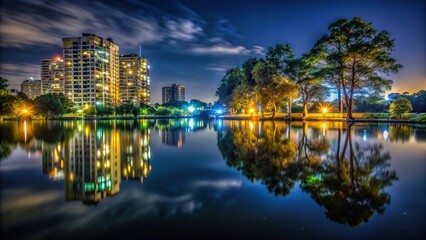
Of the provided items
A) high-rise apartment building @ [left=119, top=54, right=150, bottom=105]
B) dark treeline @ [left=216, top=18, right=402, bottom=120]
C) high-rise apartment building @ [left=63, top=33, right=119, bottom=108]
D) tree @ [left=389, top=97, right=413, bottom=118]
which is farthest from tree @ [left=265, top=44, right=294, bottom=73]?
high-rise apartment building @ [left=119, top=54, right=150, bottom=105]

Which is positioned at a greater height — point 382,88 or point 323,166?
point 382,88

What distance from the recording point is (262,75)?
4969 cm

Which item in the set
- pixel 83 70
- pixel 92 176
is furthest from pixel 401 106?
pixel 83 70

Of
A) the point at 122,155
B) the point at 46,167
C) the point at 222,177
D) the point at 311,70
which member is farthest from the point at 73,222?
the point at 311,70

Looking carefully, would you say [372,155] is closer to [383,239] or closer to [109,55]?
[383,239]

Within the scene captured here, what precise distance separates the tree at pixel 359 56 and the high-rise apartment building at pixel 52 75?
17342cm

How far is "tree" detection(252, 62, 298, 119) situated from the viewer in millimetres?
47531

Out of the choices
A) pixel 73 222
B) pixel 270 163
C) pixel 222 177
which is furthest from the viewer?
pixel 270 163

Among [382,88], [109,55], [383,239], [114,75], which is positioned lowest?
[383,239]

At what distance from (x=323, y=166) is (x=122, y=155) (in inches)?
339

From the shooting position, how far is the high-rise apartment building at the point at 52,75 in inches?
6821

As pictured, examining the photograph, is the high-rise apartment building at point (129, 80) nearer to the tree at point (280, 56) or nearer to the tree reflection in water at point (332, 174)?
the tree at point (280, 56)

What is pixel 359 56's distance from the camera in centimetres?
3919

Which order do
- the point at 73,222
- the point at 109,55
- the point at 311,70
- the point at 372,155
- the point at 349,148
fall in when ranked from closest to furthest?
the point at 73,222, the point at 372,155, the point at 349,148, the point at 311,70, the point at 109,55
